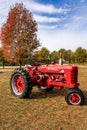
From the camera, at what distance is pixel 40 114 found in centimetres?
721

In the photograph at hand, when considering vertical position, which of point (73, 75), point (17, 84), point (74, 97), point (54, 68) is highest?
point (54, 68)

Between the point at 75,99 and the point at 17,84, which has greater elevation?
the point at 17,84

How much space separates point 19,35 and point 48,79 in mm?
21142

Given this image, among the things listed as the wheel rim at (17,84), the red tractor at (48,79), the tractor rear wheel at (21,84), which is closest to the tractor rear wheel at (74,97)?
the red tractor at (48,79)

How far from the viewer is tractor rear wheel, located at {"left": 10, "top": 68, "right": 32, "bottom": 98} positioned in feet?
31.1

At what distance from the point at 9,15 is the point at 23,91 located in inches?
915

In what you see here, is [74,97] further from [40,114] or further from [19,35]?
[19,35]

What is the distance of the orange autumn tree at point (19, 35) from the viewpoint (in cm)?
3033

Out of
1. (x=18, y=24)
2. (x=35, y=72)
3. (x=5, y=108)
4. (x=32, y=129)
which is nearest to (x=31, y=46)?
(x=18, y=24)

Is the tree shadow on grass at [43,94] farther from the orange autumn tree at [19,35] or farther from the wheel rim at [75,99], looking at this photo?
the orange autumn tree at [19,35]

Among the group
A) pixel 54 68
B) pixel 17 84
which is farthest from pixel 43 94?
pixel 54 68

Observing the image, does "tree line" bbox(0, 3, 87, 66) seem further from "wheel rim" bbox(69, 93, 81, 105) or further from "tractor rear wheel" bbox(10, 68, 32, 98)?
"wheel rim" bbox(69, 93, 81, 105)

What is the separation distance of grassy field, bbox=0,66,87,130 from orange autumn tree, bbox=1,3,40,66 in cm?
2079

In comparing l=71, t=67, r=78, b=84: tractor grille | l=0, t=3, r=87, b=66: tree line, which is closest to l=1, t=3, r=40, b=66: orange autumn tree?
l=0, t=3, r=87, b=66: tree line
